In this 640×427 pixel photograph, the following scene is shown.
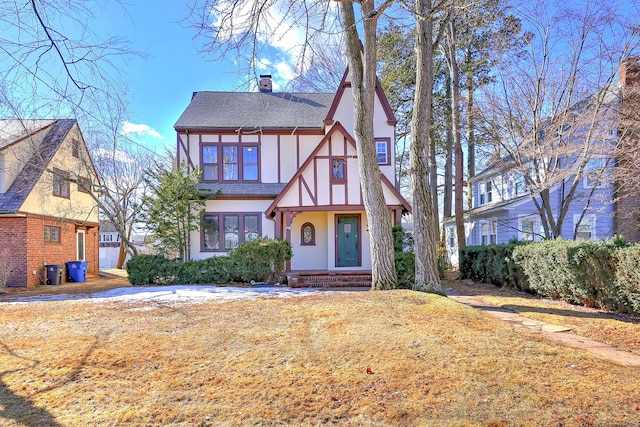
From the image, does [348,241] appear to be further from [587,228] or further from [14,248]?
[14,248]

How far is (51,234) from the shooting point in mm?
16188

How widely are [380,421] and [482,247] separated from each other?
12755mm

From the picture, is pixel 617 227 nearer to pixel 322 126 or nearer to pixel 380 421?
pixel 322 126

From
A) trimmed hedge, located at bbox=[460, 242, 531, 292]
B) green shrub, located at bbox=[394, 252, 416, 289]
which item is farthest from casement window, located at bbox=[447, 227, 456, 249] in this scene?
green shrub, located at bbox=[394, 252, 416, 289]

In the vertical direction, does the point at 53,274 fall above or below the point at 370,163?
below

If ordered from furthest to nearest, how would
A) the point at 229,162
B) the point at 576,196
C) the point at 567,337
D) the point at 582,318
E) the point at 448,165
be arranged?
the point at 448,165 < the point at 229,162 < the point at 576,196 < the point at 582,318 < the point at 567,337

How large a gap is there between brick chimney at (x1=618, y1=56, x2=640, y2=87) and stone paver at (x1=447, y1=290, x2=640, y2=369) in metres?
7.58

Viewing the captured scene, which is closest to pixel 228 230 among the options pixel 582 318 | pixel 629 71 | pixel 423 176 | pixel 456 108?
pixel 423 176

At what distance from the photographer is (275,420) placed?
3.10 m

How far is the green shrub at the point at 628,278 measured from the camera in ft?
22.7

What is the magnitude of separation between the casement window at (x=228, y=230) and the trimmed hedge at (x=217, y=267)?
259 cm

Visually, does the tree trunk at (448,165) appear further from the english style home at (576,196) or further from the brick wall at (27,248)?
the brick wall at (27,248)

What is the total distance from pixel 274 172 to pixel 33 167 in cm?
940

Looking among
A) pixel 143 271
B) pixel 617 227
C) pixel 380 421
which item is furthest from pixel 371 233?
pixel 617 227
